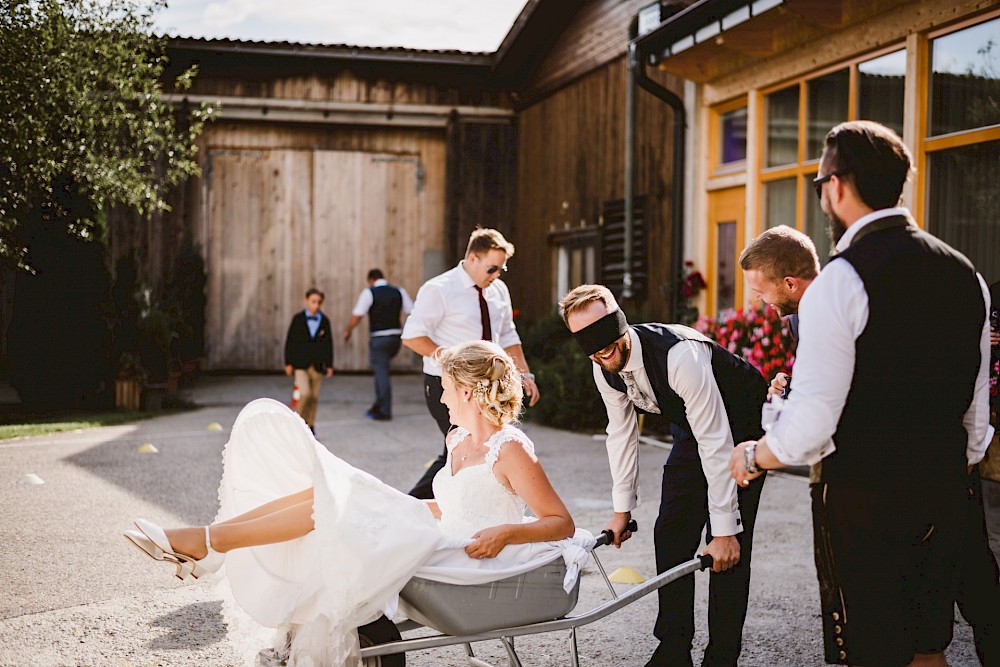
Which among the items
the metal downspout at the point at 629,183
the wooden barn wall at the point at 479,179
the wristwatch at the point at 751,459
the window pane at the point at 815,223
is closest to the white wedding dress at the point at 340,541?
the wristwatch at the point at 751,459

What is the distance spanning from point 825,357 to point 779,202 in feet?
24.9

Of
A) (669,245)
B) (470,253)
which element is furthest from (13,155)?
(669,245)

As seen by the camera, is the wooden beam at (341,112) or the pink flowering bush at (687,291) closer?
the pink flowering bush at (687,291)

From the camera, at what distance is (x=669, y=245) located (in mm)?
11391

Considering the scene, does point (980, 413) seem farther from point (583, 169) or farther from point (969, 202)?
point (583, 169)

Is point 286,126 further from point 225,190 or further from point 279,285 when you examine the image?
point 279,285

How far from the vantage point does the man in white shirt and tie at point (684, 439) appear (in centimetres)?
342

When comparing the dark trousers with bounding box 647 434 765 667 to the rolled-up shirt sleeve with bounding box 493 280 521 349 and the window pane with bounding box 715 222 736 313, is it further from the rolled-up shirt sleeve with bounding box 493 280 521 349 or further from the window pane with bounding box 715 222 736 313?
the window pane with bounding box 715 222 736 313

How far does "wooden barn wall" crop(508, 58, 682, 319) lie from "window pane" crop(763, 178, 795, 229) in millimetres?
1728

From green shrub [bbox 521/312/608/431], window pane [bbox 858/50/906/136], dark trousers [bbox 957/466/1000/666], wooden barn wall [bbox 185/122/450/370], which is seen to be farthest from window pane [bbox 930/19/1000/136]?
wooden barn wall [bbox 185/122/450/370]

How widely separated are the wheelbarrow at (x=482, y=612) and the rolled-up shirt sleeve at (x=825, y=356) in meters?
0.82

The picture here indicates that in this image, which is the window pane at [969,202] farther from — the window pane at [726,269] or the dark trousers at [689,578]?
the dark trousers at [689,578]

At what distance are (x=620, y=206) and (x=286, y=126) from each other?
6.49 meters

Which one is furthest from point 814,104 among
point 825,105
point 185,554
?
point 185,554
